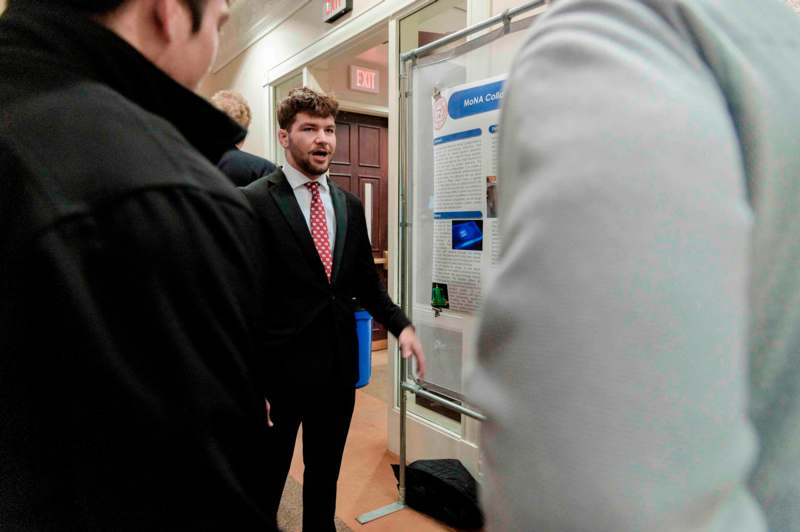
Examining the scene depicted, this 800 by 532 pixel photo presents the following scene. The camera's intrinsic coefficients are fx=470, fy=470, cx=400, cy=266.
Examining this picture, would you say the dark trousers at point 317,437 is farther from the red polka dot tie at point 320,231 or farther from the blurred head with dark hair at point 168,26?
the blurred head with dark hair at point 168,26

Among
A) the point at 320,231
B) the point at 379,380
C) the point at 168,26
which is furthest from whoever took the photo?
the point at 379,380

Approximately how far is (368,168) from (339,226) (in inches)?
124

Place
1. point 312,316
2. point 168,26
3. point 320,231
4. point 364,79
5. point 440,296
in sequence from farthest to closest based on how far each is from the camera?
point 364,79
point 440,296
point 320,231
point 312,316
point 168,26

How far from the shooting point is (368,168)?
4910 mm

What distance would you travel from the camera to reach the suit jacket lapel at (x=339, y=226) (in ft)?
5.99

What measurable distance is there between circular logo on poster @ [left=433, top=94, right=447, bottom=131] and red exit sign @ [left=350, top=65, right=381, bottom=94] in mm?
2805

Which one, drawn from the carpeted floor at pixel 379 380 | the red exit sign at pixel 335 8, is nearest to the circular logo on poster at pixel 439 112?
the red exit sign at pixel 335 8

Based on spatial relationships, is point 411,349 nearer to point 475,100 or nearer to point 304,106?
point 475,100

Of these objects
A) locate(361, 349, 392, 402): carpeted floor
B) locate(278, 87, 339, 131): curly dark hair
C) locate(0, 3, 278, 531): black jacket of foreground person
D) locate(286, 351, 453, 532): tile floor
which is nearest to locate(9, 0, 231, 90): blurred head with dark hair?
locate(0, 3, 278, 531): black jacket of foreground person

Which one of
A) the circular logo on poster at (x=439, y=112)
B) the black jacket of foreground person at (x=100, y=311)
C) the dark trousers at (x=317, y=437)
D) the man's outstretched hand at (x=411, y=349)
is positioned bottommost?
the dark trousers at (x=317, y=437)

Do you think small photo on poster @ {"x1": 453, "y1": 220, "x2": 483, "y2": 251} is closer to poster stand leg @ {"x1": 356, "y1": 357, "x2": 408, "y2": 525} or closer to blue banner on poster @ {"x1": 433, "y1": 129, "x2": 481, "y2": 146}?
blue banner on poster @ {"x1": 433, "y1": 129, "x2": 481, "y2": 146}

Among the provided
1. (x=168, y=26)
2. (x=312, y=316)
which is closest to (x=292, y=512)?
(x=312, y=316)

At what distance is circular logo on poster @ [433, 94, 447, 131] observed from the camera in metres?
1.92

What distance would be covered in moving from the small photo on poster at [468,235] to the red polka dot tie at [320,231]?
1.68 feet
